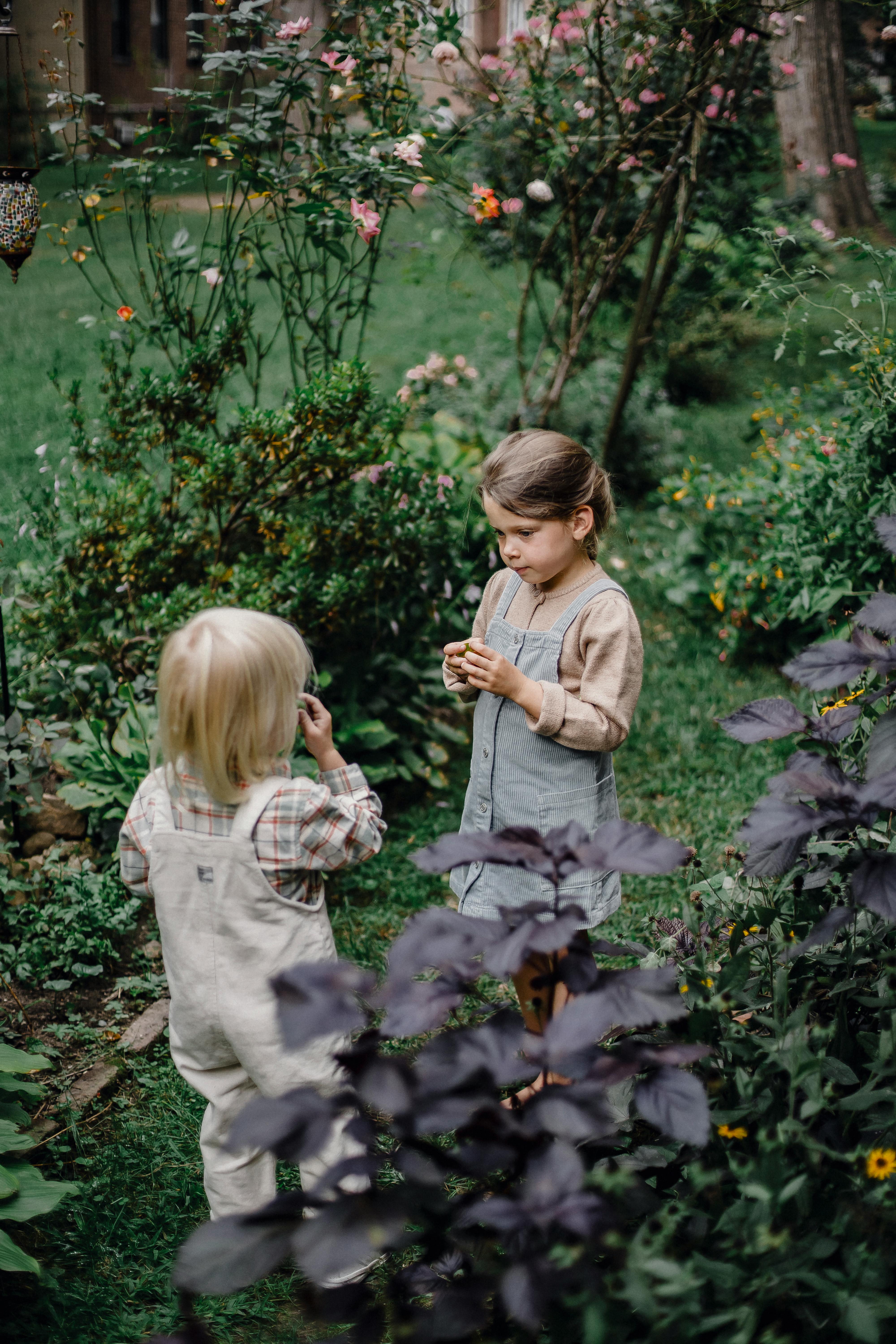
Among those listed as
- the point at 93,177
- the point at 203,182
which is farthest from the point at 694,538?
the point at 93,177

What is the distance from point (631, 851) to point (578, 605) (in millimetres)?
1008

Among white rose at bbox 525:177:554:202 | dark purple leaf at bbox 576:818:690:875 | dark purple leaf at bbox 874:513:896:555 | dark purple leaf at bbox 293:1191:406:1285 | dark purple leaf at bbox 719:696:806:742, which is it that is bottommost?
dark purple leaf at bbox 293:1191:406:1285

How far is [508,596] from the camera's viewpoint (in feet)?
8.23

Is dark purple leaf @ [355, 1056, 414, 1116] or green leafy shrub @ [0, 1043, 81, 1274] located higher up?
dark purple leaf @ [355, 1056, 414, 1116]

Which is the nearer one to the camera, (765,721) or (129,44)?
(765,721)

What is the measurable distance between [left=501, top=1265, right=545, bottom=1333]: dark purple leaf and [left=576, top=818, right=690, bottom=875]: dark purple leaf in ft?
1.50

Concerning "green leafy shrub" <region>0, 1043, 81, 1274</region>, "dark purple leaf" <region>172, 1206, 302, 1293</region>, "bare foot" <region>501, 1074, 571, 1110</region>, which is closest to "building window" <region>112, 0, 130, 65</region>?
"green leafy shrub" <region>0, 1043, 81, 1274</region>

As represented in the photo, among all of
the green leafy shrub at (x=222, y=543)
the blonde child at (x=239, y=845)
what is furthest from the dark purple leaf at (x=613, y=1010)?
the green leafy shrub at (x=222, y=543)

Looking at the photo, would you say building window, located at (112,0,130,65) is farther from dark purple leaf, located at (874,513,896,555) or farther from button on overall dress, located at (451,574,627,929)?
dark purple leaf, located at (874,513,896,555)

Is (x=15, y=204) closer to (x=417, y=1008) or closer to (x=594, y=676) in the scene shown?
(x=594, y=676)

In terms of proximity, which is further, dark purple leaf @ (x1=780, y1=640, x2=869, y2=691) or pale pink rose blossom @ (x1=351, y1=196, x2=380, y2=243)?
pale pink rose blossom @ (x1=351, y1=196, x2=380, y2=243)

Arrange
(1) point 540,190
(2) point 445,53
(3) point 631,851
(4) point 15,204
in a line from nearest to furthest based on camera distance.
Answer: (3) point 631,851 < (4) point 15,204 < (2) point 445,53 < (1) point 540,190

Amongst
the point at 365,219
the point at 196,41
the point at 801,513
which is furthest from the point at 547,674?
the point at 196,41

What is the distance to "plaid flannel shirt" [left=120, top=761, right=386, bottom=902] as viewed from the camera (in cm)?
188
